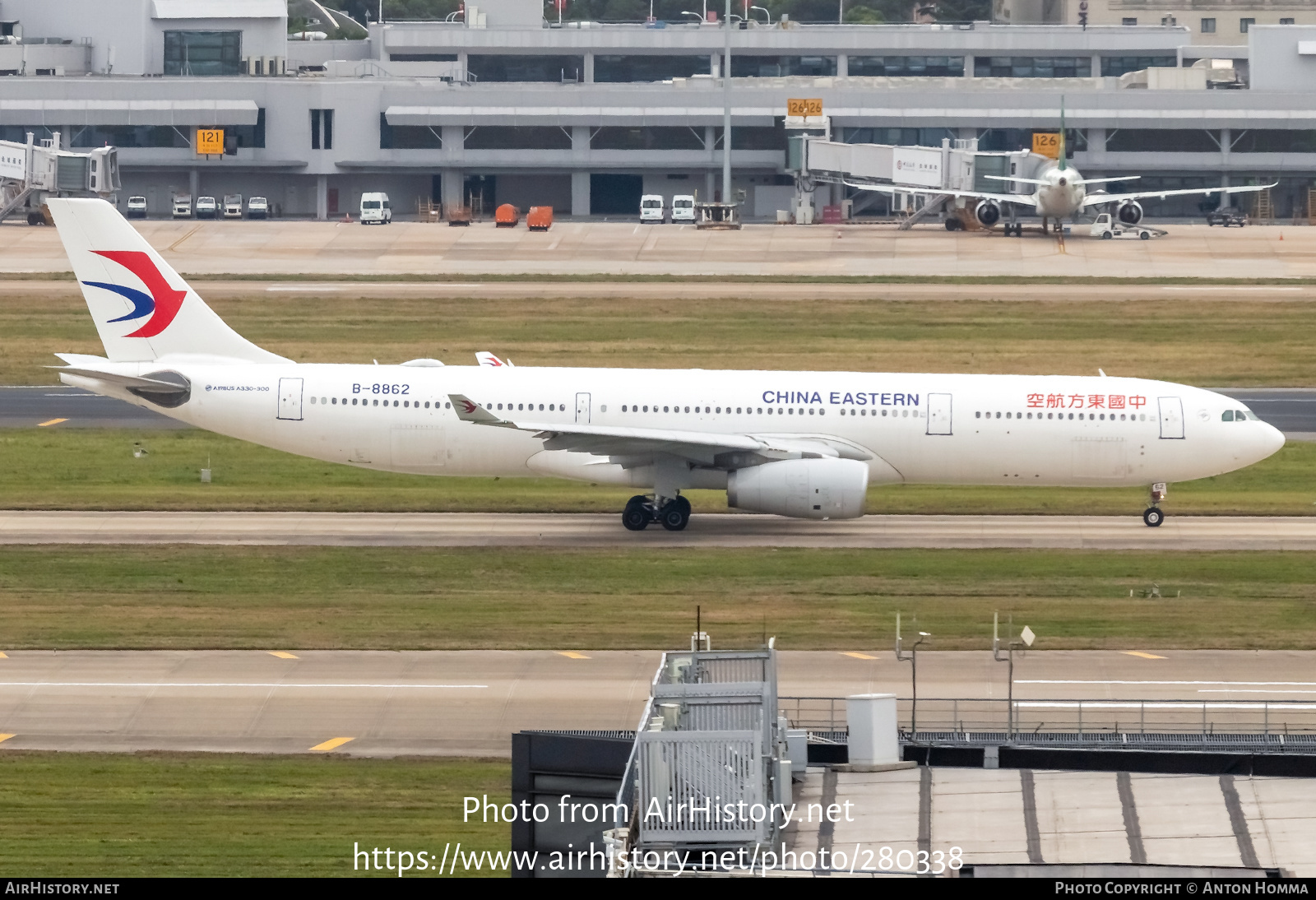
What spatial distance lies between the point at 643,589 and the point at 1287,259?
6552 cm

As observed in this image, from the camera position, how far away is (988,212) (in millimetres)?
110562

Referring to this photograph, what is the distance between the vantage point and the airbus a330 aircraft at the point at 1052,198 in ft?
349

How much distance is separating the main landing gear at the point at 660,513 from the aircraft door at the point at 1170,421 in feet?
38.5

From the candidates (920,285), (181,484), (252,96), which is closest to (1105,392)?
(181,484)

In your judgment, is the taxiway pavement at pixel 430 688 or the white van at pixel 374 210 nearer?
the taxiway pavement at pixel 430 688

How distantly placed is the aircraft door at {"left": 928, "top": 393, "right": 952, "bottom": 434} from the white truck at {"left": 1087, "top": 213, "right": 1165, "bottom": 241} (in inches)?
2491

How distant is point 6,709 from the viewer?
32.2 metres

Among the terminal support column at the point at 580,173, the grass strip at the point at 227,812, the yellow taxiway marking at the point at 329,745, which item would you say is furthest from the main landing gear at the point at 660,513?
the terminal support column at the point at 580,173

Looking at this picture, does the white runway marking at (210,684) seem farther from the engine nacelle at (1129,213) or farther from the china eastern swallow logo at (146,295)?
the engine nacelle at (1129,213)

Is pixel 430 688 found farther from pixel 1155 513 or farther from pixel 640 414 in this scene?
pixel 1155 513

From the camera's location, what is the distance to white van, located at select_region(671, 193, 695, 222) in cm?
11694

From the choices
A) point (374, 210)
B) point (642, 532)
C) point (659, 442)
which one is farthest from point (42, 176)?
point (659, 442)

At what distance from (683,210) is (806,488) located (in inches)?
2909
